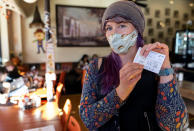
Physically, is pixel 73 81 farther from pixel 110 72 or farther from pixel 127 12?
pixel 127 12

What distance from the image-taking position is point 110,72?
0.91 metres

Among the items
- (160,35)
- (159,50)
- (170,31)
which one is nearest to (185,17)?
(170,31)

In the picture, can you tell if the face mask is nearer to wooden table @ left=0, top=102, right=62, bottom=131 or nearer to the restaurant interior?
wooden table @ left=0, top=102, right=62, bottom=131

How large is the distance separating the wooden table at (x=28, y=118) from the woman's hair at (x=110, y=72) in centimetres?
82

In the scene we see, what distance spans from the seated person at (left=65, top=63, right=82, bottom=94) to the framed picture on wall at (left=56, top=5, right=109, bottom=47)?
3.28 feet

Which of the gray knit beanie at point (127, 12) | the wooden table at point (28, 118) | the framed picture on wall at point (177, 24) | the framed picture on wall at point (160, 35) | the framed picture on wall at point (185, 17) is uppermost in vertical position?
the framed picture on wall at point (185, 17)

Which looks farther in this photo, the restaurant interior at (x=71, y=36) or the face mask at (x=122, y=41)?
the restaurant interior at (x=71, y=36)

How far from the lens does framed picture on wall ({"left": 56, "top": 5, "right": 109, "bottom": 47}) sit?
5.40m

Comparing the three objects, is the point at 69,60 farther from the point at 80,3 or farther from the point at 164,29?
the point at 164,29

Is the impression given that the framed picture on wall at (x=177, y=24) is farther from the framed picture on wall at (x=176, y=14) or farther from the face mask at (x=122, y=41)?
the face mask at (x=122, y=41)

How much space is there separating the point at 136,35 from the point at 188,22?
22.3ft

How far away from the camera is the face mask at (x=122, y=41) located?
0.88m

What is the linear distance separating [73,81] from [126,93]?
14.7 ft

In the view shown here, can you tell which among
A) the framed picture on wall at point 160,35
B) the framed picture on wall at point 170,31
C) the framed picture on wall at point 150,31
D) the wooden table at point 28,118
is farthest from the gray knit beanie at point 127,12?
the framed picture on wall at point 170,31
